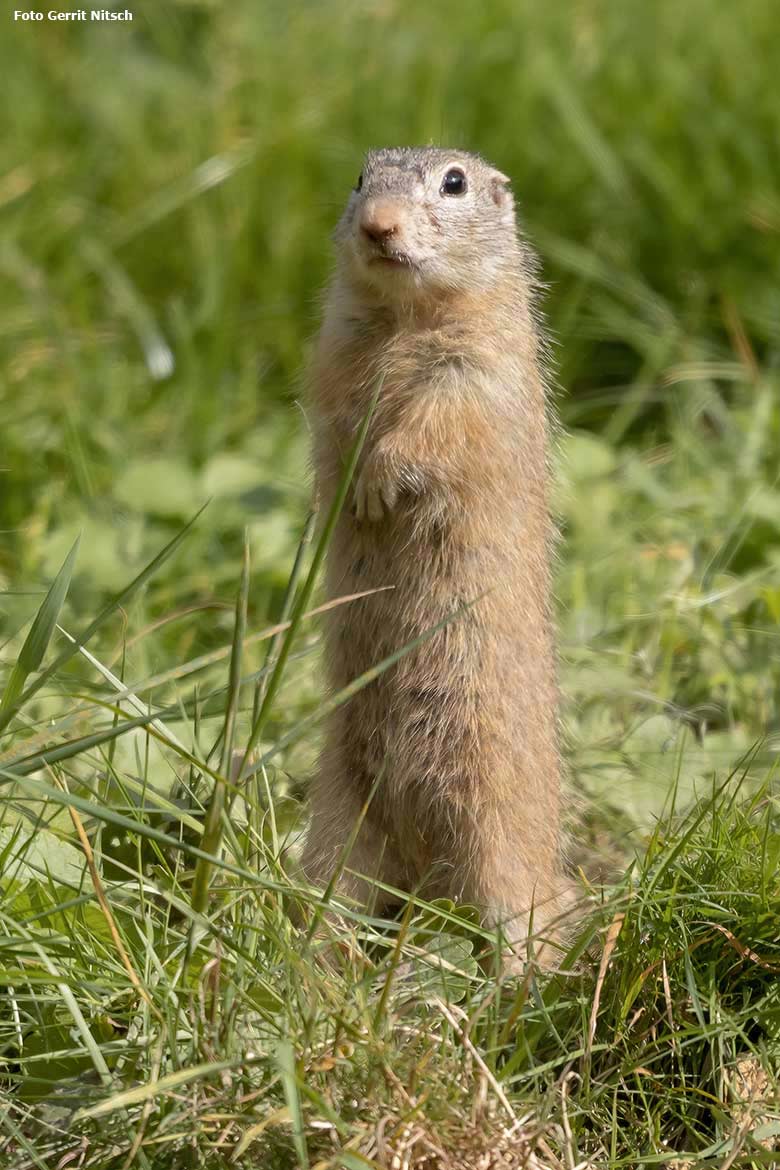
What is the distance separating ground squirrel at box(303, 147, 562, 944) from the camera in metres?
3.32

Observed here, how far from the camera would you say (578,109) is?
21.1 feet

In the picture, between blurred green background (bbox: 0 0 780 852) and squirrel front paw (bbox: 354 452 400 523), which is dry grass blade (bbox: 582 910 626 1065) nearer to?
squirrel front paw (bbox: 354 452 400 523)

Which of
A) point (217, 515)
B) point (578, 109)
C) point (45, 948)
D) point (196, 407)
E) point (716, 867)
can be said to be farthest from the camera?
point (578, 109)

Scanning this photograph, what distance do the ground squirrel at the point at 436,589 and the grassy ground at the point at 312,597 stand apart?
0.51ft

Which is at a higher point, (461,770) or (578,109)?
(578,109)

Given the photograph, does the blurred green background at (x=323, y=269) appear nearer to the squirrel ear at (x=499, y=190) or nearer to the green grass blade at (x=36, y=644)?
the squirrel ear at (x=499, y=190)

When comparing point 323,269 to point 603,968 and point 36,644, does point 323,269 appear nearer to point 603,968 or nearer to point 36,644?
point 36,644

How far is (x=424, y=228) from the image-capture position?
135 inches

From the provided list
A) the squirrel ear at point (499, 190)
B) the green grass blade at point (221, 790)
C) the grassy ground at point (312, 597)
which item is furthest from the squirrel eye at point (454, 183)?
the green grass blade at point (221, 790)

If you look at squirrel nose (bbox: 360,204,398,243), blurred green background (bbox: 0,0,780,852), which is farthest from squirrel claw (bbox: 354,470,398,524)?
blurred green background (bbox: 0,0,780,852)

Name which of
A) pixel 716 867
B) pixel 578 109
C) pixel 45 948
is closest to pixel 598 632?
pixel 716 867

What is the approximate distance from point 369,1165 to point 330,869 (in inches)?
42.7

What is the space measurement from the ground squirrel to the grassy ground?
15 cm

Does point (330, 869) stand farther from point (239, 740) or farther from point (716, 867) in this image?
point (716, 867)
